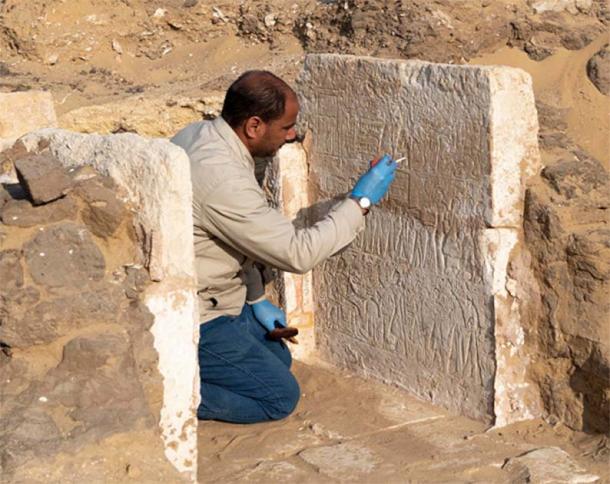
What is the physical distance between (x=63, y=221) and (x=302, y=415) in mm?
1759

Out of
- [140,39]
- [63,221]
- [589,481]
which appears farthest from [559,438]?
[140,39]

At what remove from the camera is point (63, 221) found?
3.73m

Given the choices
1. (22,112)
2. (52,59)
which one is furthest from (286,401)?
(52,59)

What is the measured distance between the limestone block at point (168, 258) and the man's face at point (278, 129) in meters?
0.84

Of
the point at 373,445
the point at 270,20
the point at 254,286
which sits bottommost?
the point at 373,445

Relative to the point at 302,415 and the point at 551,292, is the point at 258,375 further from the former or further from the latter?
the point at 551,292

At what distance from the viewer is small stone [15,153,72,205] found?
3.66 m

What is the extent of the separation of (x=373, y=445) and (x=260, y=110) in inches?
62.3

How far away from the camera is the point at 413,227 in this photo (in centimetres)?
496

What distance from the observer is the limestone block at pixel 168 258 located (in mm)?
3674

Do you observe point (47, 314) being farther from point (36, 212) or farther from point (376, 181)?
point (376, 181)

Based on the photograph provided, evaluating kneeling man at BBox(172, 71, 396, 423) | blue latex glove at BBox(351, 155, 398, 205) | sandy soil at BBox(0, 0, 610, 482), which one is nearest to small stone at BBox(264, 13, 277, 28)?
sandy soil at BBox(0, 0, 610, 482)

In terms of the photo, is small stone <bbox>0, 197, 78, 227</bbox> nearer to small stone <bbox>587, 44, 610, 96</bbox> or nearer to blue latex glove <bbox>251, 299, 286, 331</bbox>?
blue latex glove <bbox>251, 299, 286, 331</bbox>

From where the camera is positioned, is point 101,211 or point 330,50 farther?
point 330,50
